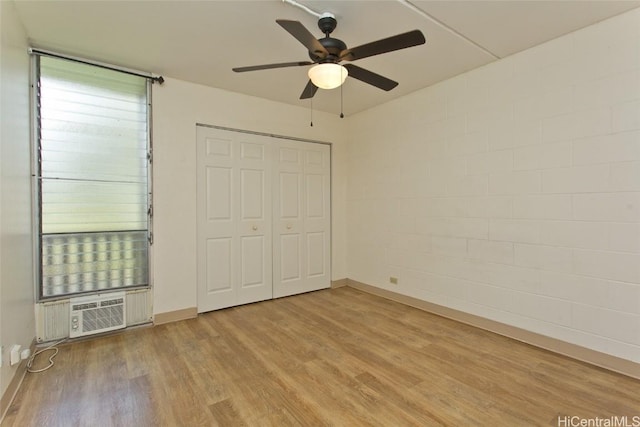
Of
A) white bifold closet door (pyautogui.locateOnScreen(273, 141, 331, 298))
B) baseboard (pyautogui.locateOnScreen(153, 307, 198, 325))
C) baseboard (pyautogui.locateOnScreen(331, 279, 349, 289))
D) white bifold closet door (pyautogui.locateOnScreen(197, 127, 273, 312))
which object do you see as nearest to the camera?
baseboard (pyautogui.locateOnScreen(153, 307, 198, 325))

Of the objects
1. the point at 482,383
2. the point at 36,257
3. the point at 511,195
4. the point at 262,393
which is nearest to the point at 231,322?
the point at 262,393

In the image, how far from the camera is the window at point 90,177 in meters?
2.84

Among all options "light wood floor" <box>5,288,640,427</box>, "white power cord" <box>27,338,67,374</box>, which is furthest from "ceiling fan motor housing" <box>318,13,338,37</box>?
"white power cord" <box>27,338,67,374</box>

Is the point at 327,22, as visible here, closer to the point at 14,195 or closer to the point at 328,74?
the point at 328,74

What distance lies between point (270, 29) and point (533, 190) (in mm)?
2751

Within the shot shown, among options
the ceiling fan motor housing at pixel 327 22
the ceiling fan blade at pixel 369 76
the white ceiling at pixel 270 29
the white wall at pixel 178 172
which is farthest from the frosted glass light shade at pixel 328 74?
the white wall at pixel 178 172

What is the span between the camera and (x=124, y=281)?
323 cm

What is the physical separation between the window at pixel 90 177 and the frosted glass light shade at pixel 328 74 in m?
2.17

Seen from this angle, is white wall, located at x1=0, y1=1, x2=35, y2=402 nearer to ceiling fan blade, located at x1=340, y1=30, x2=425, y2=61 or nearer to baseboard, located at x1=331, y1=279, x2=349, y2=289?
ceiling fan blade, located at x1=340, y1=30, x2=425, y2=61

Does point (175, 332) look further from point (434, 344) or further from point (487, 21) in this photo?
point (487, 21)

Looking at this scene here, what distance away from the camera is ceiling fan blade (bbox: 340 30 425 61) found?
1831 millimetres

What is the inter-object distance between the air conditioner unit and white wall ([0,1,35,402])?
0.30 metres

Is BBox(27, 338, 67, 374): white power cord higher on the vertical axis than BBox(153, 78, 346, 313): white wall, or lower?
lower

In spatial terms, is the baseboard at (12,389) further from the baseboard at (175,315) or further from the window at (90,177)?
the baseboard at (175,315)
